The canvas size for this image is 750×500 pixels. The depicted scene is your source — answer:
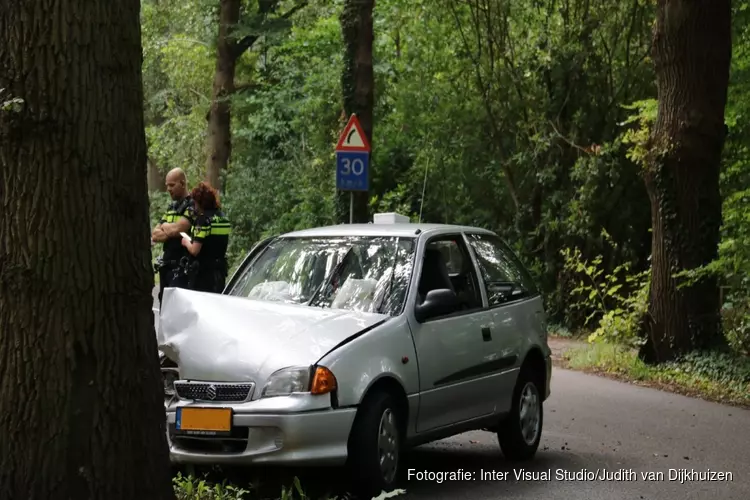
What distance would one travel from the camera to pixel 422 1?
920 inches

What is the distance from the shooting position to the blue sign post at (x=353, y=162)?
15453 mm

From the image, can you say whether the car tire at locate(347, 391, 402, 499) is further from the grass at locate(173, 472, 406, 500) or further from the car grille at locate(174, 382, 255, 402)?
the car grille at locate(174, 382, 255, 402)

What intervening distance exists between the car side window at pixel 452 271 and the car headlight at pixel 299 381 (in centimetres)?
159

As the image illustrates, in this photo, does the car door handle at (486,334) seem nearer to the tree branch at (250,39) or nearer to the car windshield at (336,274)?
the car windshield at (336,274)

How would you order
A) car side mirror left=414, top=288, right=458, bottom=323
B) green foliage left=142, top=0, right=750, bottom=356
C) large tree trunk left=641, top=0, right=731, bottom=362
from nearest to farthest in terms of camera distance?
car side mirror left=414, top=288, right=458, bottom=323, large tree trunk left=641, top=0, right=731, bottom=362, green foliage left=142, top=0, right=750, bottom=356

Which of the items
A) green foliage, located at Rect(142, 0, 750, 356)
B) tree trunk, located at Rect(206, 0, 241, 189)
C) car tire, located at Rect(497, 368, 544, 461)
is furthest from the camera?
tree trunk, located at Rect(206, 0, 241, 189)

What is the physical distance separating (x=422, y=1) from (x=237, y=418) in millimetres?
17598

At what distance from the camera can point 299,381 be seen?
6957 mm

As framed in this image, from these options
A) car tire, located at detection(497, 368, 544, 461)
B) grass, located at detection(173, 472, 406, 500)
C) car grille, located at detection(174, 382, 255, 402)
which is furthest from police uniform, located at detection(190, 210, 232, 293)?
grass, located at detection(173, 472, 406, 500)

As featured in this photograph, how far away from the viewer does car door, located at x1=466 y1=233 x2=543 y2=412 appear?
9.02 m

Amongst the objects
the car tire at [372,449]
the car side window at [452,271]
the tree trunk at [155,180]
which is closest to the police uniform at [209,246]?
the car side window at [452,271]

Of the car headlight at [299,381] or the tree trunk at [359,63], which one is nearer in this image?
the car headlight at [299,381]

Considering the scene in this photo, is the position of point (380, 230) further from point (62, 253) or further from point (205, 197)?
point (62, 253)

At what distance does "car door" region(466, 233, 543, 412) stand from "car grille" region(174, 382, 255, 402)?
254 centimetres
